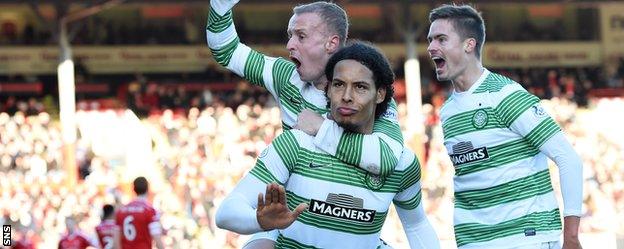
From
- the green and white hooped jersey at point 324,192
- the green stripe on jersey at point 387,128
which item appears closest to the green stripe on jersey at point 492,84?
the green stripe on jersey at point 387,128

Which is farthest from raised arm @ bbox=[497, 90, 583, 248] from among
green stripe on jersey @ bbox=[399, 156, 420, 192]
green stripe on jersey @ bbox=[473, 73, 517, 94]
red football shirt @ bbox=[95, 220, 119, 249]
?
red football shirt @ bbox=[95, 220, 119, 249]

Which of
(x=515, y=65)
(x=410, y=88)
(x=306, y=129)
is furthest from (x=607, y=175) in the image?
(x=306, y=129)

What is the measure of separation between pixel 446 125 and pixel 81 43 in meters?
24.2

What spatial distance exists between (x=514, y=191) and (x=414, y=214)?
3.57ft

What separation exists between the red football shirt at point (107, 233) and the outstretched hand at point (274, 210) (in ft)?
29.0

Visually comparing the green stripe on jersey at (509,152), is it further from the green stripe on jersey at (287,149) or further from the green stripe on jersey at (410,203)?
the green stripe on jersey at (287,149)

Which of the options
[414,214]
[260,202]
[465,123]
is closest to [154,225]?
[465,123]

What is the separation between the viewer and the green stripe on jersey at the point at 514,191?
243 inches

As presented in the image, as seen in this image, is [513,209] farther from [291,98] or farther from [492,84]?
[291,98]

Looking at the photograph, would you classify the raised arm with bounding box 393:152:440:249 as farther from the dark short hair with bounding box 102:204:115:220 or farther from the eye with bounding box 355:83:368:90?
the dark short hair with bounding box 102:204:115:220

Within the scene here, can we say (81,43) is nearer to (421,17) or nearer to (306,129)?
(421,17)

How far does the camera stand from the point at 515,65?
32.2m

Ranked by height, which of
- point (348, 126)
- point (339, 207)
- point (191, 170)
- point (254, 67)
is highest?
point (191, 170)

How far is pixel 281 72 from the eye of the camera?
5.95 meters
